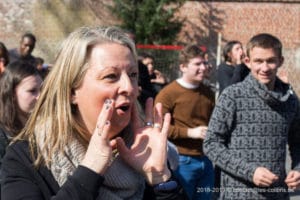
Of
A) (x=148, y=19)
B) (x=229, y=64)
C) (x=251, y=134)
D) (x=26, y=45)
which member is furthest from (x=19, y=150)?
(x=148, y=19)

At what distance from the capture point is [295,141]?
408cm

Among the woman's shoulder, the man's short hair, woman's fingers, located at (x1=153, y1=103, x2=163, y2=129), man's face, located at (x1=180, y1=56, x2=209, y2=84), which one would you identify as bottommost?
man's face, located at (x1=180, y1=56, x2=209, y2=84)

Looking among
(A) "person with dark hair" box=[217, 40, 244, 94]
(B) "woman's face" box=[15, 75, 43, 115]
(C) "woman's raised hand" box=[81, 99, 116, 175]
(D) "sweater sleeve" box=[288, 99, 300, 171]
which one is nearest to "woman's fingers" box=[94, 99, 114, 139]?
(C) "woman's raised hand" box=[81, 99, 116, 175]

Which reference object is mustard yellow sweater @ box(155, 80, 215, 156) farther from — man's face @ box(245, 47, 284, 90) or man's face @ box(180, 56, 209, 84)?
man's face @ box(245, 47, 284, 90)

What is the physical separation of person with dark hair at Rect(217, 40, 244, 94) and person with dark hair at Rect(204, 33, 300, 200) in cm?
397

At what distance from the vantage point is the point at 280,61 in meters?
4.11

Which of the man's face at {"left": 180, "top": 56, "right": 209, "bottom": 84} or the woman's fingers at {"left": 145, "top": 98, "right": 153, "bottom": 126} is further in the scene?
the man's face at {"left": 180, "top": 56, "right": 209, "bottom": 84}

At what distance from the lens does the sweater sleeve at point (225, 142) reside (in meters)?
3.78

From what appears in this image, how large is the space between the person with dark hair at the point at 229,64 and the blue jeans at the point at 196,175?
2.53 meters

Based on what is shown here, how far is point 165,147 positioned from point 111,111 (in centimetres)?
26

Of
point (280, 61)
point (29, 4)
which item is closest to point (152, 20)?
point (29, 4)

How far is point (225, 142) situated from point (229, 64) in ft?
15.5

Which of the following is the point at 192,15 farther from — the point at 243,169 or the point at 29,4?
the point at 243,169

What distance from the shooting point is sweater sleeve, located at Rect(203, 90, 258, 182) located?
378cm
